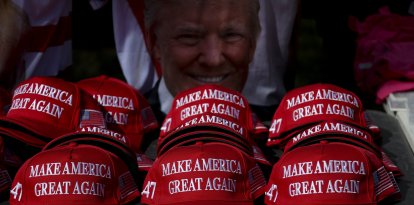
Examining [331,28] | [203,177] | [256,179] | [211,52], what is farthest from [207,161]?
[331,28]

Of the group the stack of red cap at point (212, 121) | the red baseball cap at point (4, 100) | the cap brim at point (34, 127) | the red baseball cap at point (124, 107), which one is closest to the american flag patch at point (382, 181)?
the stack of red cap at point (212, 121)

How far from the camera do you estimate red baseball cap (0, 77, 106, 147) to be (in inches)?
91.5

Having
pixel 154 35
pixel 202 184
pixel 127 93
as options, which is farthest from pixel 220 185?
pixel 154 35

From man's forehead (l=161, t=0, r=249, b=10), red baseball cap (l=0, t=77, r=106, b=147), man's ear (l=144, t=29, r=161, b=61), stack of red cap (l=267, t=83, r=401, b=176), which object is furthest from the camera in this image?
man's ear (l=144, t=29, r=161, b=61)

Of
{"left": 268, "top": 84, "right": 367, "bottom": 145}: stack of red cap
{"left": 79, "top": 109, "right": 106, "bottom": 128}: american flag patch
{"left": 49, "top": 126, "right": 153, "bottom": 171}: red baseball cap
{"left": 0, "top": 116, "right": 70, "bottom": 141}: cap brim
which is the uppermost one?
{"left": 268, "top": 84, "right": 367, "bottom": 145}: stack of red cap

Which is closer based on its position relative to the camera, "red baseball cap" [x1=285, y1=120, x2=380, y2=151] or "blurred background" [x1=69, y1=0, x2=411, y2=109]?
"red baseball cap" [x1=285, y1=120, x2=380, y2=151]

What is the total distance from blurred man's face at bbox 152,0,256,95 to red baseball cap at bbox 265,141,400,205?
2.01 ft

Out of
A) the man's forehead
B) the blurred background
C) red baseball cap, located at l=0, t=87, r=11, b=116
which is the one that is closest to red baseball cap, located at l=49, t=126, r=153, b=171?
red baseball cap, located at l=0, t=87, r=11, b=116

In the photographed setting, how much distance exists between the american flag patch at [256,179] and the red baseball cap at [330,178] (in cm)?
3

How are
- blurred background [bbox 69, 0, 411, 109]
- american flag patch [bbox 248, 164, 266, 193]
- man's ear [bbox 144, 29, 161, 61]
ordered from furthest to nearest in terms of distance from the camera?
1. blurred background [bbox 69, 0, 411, 109]
2. man's ear [bbox 144, 29, 161, 61]
3. american flag patch [bbox 248, 164, 266, 193]

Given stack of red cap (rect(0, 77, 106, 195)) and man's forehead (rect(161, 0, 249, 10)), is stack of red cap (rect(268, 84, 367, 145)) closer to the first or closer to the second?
man's forehead (rect(161, 0, 249, 10))

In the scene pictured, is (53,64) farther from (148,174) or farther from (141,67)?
(148,174)

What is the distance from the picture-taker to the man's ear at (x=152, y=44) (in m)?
2.75

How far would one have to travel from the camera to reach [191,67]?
8.88 ft
